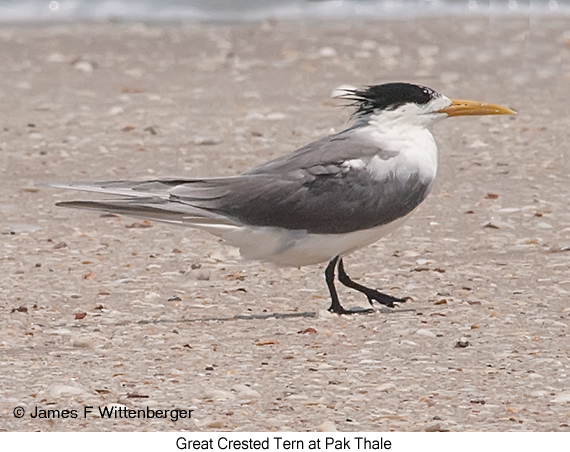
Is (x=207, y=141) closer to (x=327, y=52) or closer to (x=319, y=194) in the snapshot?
(x=327, y=52)

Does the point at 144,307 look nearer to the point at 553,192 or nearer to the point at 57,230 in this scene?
the point at 57,230

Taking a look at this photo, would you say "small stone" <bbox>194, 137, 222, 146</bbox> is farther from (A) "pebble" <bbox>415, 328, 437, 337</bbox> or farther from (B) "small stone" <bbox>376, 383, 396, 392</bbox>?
(B) "small stone" <bbox>376, 383, 396, 392</bbox>

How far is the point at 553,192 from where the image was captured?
770 cm

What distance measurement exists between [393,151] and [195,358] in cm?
123

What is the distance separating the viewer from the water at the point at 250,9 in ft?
48.1

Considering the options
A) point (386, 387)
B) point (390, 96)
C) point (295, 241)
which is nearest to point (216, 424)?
point (386, 387)

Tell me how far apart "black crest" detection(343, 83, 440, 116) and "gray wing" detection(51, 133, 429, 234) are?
0.66ft

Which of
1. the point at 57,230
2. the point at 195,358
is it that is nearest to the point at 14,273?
the point at 57,230

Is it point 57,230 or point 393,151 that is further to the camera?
point 57,230

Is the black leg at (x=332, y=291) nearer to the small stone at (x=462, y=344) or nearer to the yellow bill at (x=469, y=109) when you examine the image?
the small stone at (x=462, y=344)

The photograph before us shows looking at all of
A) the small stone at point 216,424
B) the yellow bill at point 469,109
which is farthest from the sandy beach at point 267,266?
the yellow bill at point 469,109

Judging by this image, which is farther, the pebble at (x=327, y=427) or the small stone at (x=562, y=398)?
the small stone at (x=562, y=398)
